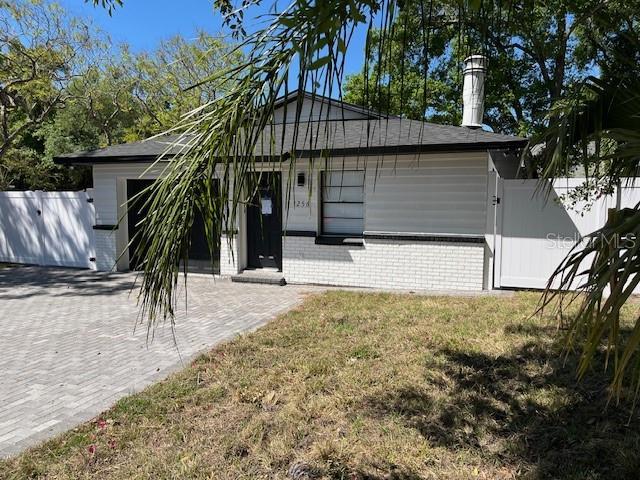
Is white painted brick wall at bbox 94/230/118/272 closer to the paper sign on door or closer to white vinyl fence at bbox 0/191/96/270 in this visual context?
white vinyl fence at bbox 0/191/96/270

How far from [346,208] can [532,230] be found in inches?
140

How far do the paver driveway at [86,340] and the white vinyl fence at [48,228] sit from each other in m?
1.82

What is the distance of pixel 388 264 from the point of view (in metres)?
9.16

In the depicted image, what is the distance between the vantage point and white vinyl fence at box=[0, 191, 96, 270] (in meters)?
12.2

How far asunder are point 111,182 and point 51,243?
3072 millimetres

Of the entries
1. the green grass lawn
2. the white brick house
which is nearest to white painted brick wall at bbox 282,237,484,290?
the white brick house

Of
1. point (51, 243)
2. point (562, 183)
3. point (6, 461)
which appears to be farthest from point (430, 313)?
point (51, 243)

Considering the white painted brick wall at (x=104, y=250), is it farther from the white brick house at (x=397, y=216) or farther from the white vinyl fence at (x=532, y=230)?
the white vinyl fence at (x=532, y=230)

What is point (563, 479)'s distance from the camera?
283 cm

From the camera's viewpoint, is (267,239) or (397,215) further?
(267,239)

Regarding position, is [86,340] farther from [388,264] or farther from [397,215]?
[397,215]

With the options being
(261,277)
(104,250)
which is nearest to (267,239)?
(261,277)

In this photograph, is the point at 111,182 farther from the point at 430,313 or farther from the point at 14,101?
the point at 430,313

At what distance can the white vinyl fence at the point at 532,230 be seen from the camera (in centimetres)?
Answer: 803
